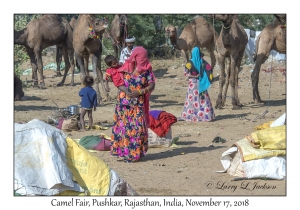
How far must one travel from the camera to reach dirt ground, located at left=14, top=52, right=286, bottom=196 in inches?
302

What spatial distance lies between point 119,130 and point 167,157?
95 centimetres

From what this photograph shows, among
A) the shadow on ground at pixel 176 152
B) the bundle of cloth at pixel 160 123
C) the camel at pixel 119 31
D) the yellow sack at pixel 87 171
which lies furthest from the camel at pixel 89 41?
the yellow sack at pixel 87 171

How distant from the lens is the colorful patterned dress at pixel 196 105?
12.5m

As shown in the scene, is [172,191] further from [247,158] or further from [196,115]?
[196,115]

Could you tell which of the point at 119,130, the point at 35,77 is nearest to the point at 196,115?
the point at 119,130

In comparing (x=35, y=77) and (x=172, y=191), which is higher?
(x=35, y=77)

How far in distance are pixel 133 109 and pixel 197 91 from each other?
389 centimetres

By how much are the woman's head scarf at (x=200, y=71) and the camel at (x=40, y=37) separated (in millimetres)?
7277

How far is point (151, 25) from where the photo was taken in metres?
21.0

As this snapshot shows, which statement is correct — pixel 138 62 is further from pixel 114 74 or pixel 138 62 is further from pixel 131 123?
pixel 131 123

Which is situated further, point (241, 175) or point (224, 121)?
Answer: point (224, 121)

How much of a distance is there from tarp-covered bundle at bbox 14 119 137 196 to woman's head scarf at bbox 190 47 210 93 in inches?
226

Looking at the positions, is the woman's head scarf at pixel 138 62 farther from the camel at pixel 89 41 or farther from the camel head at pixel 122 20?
the camel head at pixel 122 20

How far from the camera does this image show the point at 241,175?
7852 mm
